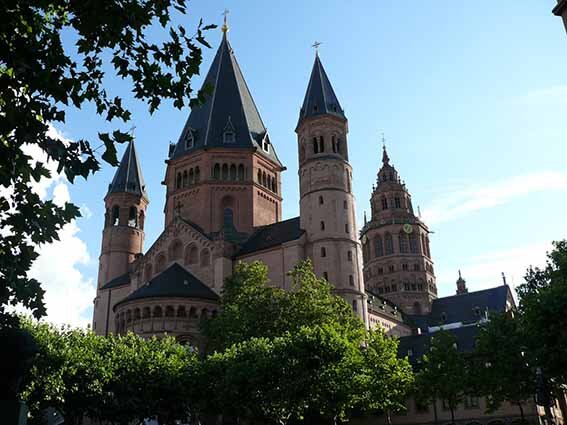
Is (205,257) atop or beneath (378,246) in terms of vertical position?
beneath

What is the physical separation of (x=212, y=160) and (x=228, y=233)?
9.52m

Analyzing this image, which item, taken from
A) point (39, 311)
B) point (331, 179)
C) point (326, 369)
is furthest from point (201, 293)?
point (39, 311)

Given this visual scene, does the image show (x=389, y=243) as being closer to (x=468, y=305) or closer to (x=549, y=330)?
(x=468, y=305)

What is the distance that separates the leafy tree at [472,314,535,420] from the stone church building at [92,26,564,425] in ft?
46.9

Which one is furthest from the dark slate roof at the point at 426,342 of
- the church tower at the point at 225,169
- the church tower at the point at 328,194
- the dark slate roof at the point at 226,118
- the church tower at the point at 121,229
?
the church tower at the point at 121,229

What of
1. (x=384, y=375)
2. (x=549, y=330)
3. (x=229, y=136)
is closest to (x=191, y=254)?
(x=229, y=136)

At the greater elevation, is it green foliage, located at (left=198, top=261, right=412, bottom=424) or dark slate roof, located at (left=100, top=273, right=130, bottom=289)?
dark slate roof, located at (left=100, top=273, right=130, bottom=289)

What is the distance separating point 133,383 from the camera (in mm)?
35250

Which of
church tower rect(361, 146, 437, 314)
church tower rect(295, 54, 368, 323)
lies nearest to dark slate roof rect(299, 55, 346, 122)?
church tower rect(295, 54, 368, 323)

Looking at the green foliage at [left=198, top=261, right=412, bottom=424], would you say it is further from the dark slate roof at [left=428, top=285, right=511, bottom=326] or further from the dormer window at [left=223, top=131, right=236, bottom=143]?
the dark slate roof at [left=428, top=285, right=511, bottom=326]

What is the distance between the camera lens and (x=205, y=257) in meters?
60.2

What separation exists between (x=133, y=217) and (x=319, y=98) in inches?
1104

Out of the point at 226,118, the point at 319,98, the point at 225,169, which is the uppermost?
the point at 226,118

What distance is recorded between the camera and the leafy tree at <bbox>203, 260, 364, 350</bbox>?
42188 mm
